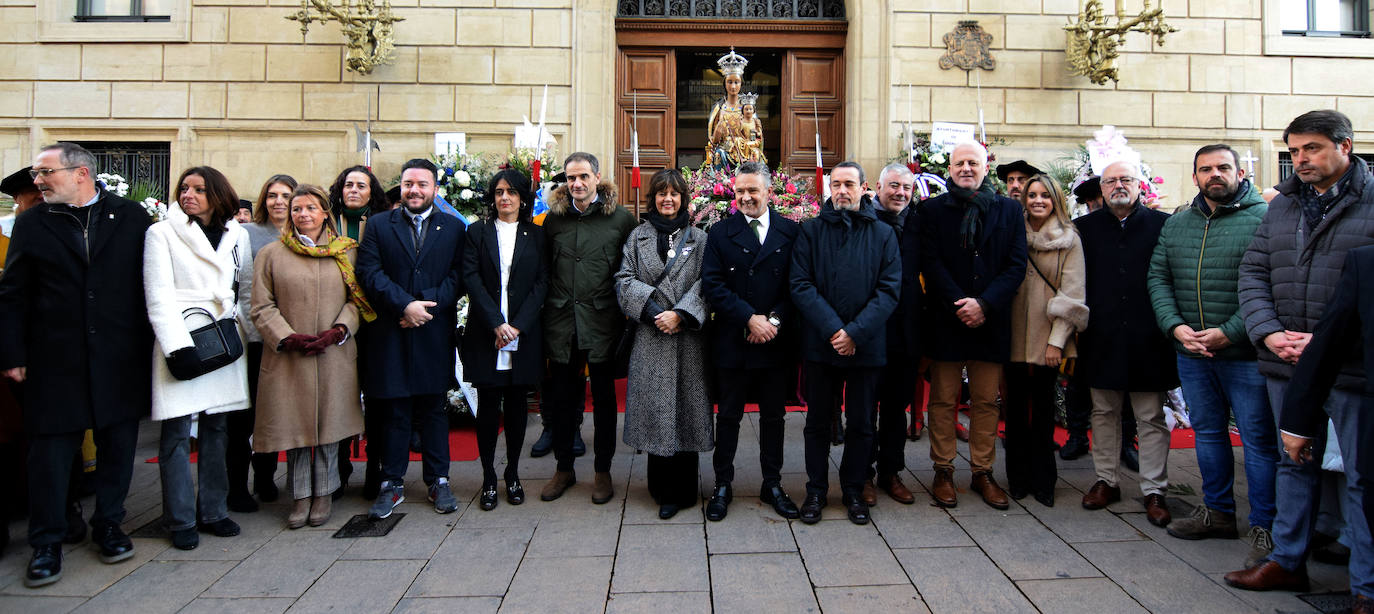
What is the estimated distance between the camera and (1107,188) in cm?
441

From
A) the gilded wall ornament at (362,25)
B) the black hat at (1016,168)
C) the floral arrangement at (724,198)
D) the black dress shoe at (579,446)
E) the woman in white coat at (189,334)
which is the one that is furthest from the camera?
the gilded wall ornament at (362,25)

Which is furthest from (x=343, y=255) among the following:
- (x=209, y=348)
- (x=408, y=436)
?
(x=408, y=436)

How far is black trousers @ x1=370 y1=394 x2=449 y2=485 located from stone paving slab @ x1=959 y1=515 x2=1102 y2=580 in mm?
3116

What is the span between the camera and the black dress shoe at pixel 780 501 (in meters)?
4.27

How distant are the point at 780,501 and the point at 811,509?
0.21 meters

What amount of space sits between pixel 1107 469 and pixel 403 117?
8.33 meters

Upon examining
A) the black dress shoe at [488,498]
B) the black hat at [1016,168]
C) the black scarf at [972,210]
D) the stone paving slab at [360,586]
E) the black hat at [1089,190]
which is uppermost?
the black hat at [1016,168]

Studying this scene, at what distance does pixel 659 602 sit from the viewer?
126 inches

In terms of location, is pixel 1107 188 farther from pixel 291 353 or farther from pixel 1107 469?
pixel 291 353

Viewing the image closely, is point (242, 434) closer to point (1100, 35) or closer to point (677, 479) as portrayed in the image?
point (677, 479)

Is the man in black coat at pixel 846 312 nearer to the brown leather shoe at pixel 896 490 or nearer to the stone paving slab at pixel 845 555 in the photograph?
the stone paving slab at pixel 845 555

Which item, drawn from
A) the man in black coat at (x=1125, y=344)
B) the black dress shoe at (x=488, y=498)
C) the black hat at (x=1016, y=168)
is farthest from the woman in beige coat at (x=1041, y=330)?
the black dress shoe at (x=488, y=498)

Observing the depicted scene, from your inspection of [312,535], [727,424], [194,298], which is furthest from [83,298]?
[727,424]

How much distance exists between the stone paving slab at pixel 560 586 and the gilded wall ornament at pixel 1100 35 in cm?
856
